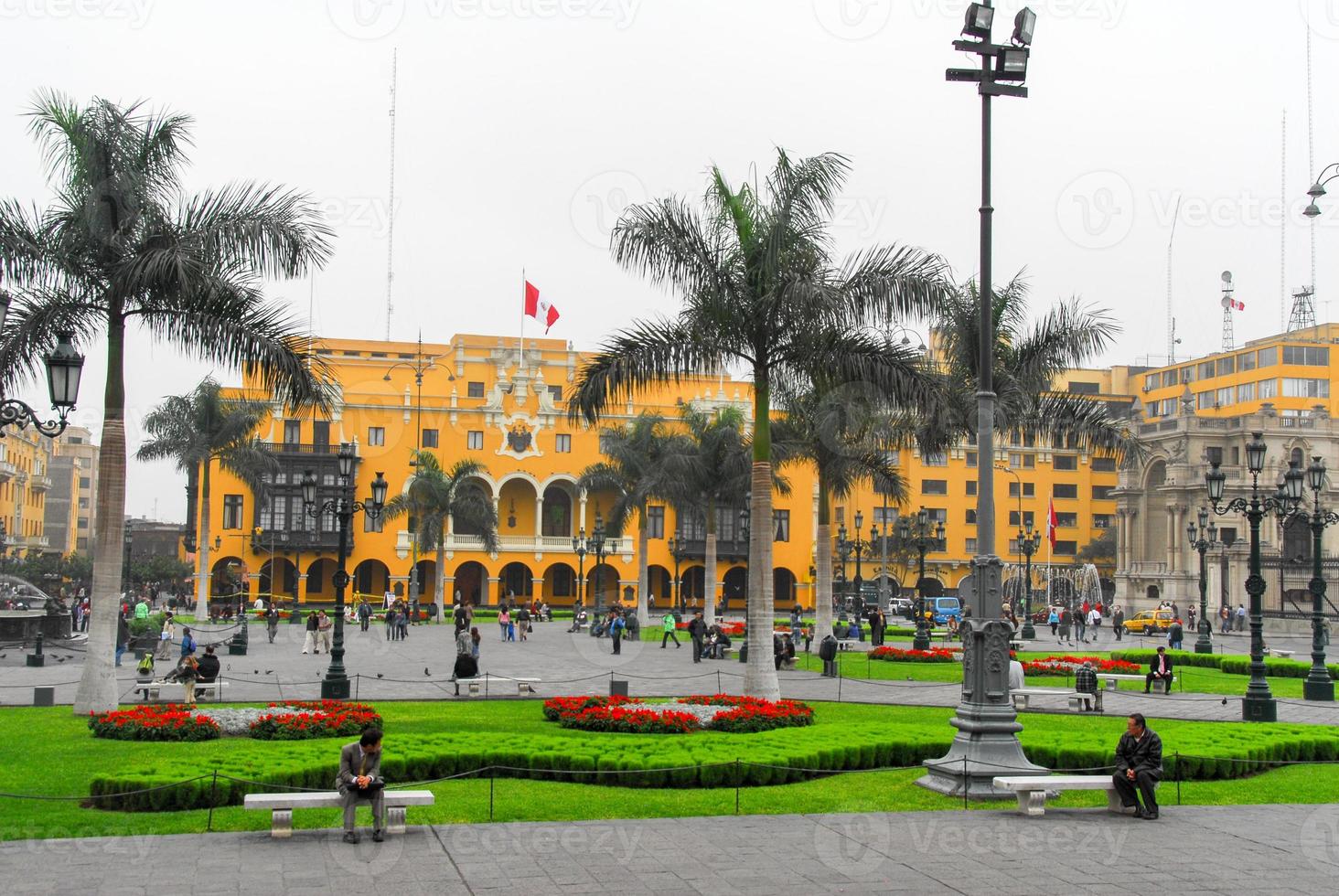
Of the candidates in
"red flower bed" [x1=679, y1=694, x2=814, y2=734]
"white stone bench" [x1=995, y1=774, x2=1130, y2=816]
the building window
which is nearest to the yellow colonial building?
the building window

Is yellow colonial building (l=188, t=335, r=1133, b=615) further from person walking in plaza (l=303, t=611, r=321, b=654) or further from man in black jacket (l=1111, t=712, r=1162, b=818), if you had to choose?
man in black jacket (l=1111, t=712, r=1162, b=818)

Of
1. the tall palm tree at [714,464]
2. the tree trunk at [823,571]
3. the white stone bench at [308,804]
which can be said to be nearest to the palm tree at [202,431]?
the tall palm tree at [714,464]

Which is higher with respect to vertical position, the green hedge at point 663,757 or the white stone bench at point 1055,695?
the green hedge at point 663,757

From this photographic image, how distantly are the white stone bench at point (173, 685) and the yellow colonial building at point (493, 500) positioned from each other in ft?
144

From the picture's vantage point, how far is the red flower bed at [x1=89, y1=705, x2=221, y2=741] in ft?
55.1

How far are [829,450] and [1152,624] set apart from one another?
2845 cm

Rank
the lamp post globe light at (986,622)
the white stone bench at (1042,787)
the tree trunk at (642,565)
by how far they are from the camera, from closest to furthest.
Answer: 1. the white stone bench at (1042,787)
2. the lamp post globe light at (986,622)
3. the tree trunk at (642,565)

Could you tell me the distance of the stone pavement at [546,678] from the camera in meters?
23.8

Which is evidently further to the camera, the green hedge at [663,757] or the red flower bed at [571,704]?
the red flower bed at [571,704]

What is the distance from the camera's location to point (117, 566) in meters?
18.7

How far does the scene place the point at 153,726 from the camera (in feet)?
55.1

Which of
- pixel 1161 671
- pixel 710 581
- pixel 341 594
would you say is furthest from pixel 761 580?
pixel 710 581

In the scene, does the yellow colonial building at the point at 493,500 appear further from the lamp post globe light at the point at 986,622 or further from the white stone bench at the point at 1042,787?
the white stone bench at the point at 1042,787

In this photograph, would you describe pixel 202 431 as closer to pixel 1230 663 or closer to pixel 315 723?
pixel 315 723
